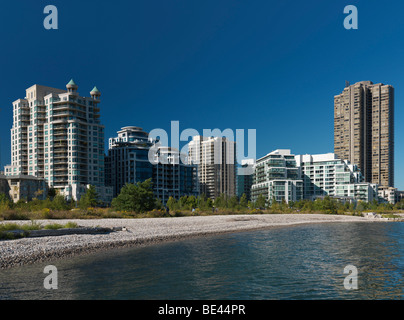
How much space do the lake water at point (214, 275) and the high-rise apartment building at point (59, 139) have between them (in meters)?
103

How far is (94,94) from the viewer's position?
14000 cm

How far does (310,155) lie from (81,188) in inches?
4795

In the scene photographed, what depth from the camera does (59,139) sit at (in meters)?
126

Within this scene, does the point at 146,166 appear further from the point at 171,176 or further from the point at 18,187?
the point at 18,187

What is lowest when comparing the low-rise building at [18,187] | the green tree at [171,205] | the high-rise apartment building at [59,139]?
the green tree at [171,205]

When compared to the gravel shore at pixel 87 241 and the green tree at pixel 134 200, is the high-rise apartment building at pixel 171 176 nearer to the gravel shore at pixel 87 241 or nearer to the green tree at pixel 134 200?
the green tree at pixel 134 200

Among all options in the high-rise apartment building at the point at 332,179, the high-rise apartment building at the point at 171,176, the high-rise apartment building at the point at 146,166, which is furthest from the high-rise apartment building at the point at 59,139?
the high-rise apartment building at the point at 332,179

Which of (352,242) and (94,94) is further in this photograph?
(94,94)

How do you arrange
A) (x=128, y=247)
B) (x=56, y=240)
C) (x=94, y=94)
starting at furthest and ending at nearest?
(x=94, y=94)
(x=128, y=247)
(x=56, y=240)

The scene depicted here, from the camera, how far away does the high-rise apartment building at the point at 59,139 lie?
12531cm

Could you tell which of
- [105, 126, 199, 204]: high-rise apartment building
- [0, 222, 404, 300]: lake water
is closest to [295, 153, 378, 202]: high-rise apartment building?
[105, 126, 199, 204]: high-rise apartment building

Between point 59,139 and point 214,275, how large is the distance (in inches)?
4709

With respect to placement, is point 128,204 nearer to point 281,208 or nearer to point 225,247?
point 225,247
